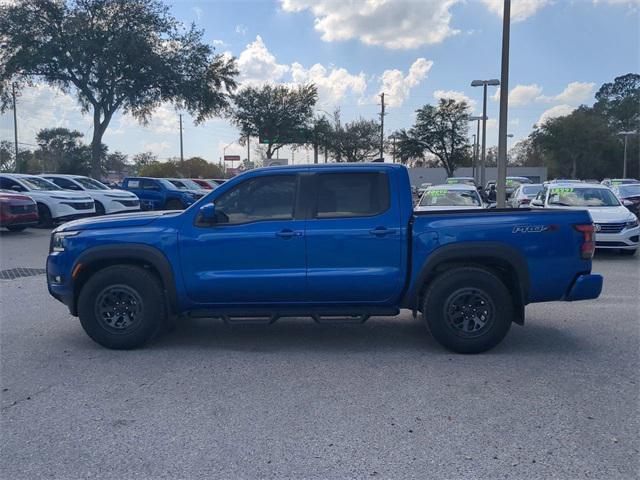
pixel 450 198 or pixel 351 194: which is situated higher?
pixel 351 194

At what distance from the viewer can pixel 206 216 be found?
5527 mm

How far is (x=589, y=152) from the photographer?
7344 cm

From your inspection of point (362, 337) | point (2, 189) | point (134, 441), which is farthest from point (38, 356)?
point (2, 189)

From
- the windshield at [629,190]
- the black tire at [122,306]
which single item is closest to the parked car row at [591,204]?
the black tire at [122,306]

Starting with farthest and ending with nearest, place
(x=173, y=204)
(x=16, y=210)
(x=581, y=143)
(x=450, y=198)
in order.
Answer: (x=581, y=143), (x=173, y=204), (x=16, y=210), (x=450, y=198)

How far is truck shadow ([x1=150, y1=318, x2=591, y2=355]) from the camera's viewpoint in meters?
5.84

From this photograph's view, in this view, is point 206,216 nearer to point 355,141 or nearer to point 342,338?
point 342,338

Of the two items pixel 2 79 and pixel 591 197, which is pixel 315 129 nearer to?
pixel 2 79

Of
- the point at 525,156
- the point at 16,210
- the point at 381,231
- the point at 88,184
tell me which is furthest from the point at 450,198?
the point at 525,156

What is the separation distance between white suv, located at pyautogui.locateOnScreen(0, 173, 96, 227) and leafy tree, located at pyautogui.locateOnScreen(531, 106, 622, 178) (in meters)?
67.4

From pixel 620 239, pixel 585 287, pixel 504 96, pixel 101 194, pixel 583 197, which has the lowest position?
pixel 620 239

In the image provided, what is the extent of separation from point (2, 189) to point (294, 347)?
15.3 metres

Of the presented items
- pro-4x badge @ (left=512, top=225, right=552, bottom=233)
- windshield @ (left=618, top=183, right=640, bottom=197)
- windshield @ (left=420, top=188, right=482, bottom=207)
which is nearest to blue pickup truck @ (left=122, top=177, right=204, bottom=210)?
windshield @ (left=420, top=188, right=482, bottom=207)

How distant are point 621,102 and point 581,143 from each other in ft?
58.4
